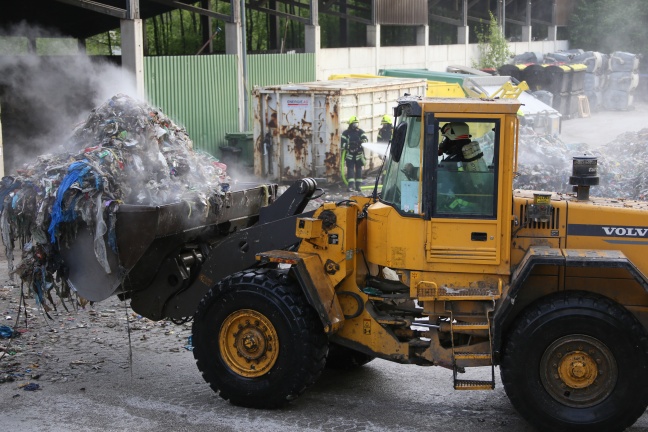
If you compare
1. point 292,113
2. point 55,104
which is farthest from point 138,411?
point 55,104

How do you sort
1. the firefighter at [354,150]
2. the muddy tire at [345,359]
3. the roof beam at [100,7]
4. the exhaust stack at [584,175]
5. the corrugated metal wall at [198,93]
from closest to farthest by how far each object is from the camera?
the exhaust stack at [584,175] → the muddy tire at [345,359] → the roof beam at [100,7] → the firefighter at [354,150] → the corrugated metal wall at [198,93]

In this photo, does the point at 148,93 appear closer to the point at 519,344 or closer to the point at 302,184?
the point at 302,184

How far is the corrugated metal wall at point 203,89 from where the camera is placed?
19109 mm

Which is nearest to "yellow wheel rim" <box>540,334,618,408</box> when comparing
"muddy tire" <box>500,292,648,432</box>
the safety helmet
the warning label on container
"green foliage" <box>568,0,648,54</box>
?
"muddy tire" <box>500,292,648,432</box>

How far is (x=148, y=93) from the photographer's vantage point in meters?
18.7

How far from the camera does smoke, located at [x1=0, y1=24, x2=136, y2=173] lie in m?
18.1

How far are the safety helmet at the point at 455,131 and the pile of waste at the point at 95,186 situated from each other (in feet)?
7.47

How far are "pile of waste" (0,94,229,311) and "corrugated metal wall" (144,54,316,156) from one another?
11033mm

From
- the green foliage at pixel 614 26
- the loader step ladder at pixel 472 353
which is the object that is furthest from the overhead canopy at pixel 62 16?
the green foliage at pixel 614 26

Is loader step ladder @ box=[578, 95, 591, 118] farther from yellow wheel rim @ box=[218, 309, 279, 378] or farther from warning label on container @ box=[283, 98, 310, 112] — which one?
yellow wheel rim @ box=[218, 309, 279, 378]

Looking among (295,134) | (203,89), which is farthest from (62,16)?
(295,134)

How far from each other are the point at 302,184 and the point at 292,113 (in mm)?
11433

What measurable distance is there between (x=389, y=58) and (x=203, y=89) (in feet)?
35.7

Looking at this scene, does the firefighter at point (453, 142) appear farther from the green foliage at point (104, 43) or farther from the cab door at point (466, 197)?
the green foliage at point (104, 43)
